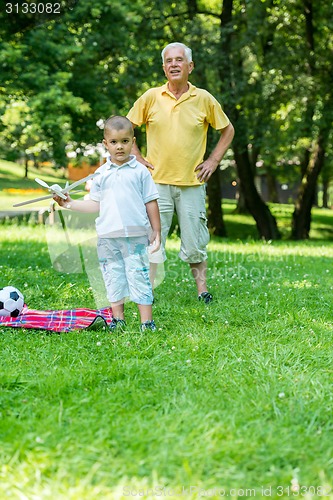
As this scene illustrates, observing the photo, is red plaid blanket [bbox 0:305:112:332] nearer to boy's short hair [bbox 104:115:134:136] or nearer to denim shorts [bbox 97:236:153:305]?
denim shorts [bbox 97:236:153:305]

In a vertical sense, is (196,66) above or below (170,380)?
above

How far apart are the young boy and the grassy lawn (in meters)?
0.34

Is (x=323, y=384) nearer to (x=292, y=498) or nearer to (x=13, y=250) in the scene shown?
(x=292, y=498)

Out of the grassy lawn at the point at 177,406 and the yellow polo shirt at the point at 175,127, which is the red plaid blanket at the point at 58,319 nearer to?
the grassy lawn at the point at 177,406

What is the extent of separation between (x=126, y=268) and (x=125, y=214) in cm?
41

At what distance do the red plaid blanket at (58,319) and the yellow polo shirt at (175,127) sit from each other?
1.47 m

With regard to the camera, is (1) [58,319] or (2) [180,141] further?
(2) [180,141]

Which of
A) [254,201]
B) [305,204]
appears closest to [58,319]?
[254,201]

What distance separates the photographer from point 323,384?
366 centimetres

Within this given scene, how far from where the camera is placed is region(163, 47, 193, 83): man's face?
18.4 ft

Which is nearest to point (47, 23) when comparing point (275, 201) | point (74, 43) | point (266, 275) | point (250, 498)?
point (74, 43)

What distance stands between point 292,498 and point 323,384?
49.5 inches

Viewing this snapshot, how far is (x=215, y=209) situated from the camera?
19.8 m

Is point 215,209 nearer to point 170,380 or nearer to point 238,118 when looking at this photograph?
point 238,118
